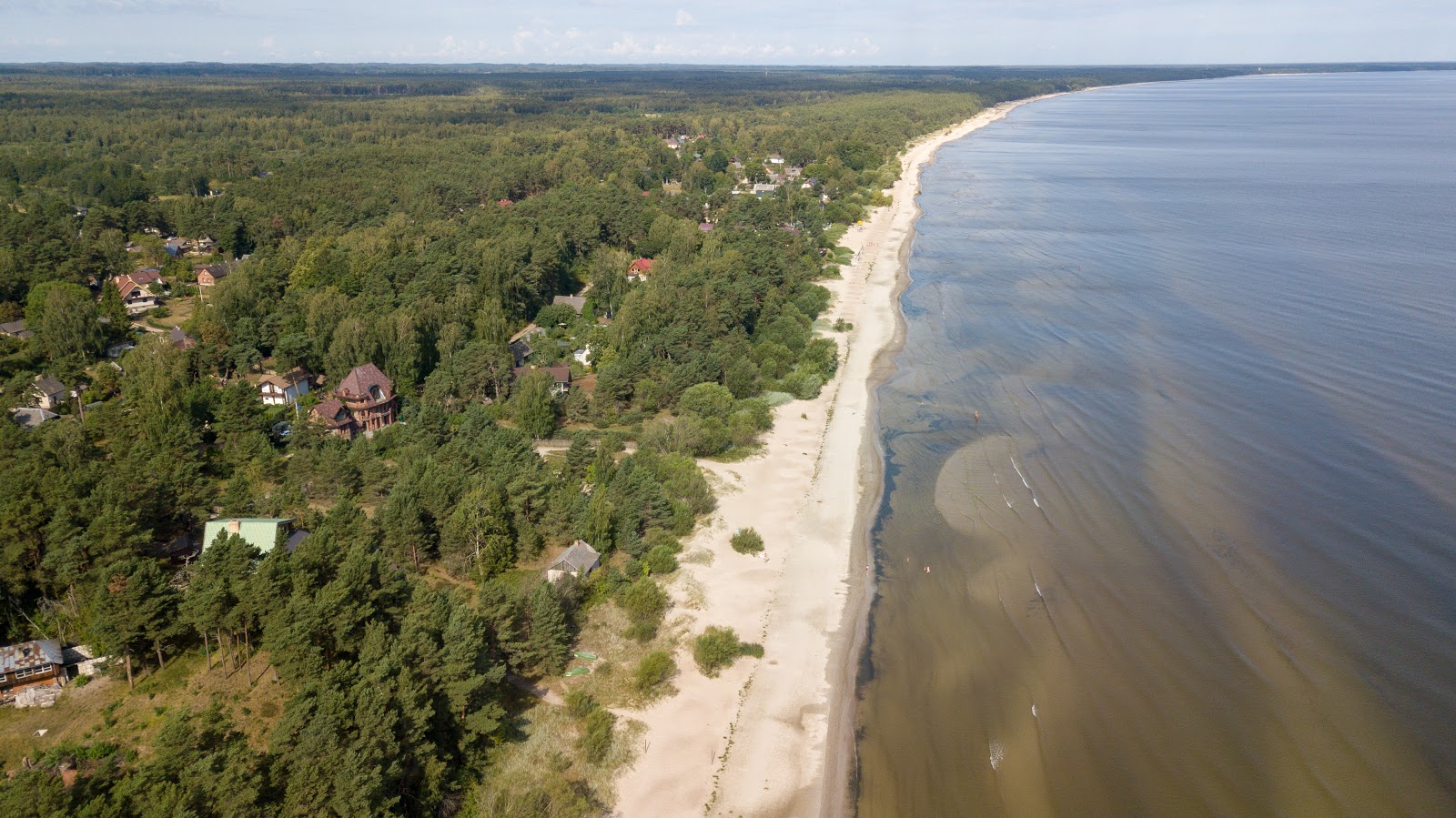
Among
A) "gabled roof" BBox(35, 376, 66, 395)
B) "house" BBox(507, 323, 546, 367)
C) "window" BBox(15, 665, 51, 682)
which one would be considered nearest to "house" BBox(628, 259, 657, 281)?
"house" BBox(507, 323, 546, 367)

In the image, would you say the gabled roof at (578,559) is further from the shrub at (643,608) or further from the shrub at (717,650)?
the shrub at (717,650)

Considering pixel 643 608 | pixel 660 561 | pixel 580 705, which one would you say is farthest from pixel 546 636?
pixel 660 561

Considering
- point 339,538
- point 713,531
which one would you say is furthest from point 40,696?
point 713,531

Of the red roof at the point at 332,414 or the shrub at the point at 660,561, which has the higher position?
the red roof at the point at 332,414

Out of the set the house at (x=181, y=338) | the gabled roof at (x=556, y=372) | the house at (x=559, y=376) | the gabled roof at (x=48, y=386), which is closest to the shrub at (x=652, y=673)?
the house at (x=559, y=376)

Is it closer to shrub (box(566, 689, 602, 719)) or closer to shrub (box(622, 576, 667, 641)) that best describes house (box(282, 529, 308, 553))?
shrub (box(622, 576, 667, 641))

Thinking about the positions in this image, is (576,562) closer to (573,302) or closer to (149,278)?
(573,302)
